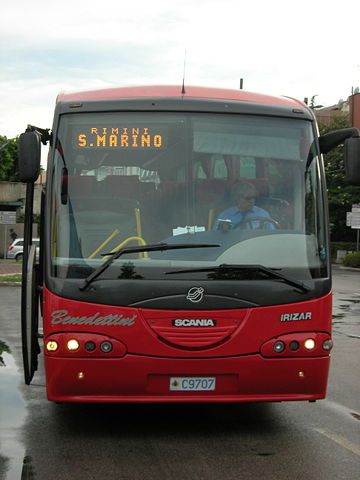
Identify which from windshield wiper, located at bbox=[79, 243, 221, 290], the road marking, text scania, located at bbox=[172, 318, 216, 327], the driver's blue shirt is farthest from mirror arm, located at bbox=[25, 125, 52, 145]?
the road marking

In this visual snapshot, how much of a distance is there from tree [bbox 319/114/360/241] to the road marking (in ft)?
164

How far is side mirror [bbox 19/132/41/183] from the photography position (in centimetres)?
702

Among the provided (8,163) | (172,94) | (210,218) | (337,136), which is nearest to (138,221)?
(210,218)

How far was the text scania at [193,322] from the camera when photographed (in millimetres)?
6613

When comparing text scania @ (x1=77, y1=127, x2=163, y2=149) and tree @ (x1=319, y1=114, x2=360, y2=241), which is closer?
text scania @ (x1=77, y1=127, x2=163, y2=149)

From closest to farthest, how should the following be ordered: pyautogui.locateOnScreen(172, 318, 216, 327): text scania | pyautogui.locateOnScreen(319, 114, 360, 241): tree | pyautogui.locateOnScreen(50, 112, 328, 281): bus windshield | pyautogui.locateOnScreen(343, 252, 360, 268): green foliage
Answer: pyautogui.locateOnScreen(172, 318, 216, 327): text scania → pyautogui.locateOnScreen(50, 112, 328, 281): bus windshield → pyautogui.locateOnScreen(343, 252, 360, 268): green foliage → pyautogui.locateOnScreen(319, 114, 360, 241): tree

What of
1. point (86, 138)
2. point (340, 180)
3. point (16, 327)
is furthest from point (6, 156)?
point (86, 138)

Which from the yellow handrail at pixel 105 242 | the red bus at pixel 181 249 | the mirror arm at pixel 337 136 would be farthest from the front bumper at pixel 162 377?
the mirror arm at pixel 337 136

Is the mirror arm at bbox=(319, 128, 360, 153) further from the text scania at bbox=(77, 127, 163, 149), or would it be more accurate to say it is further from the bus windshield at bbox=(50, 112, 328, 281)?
the text scania at bbox=(77, 127, 163, 149)

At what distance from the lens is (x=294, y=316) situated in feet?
22.1

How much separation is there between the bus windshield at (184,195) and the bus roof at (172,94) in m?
0.22

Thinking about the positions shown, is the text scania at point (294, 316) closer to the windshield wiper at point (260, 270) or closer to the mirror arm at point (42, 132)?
the windshield wiper at point (260, 270)

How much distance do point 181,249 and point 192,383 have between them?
104cm

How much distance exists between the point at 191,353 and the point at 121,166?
5.47 ft
